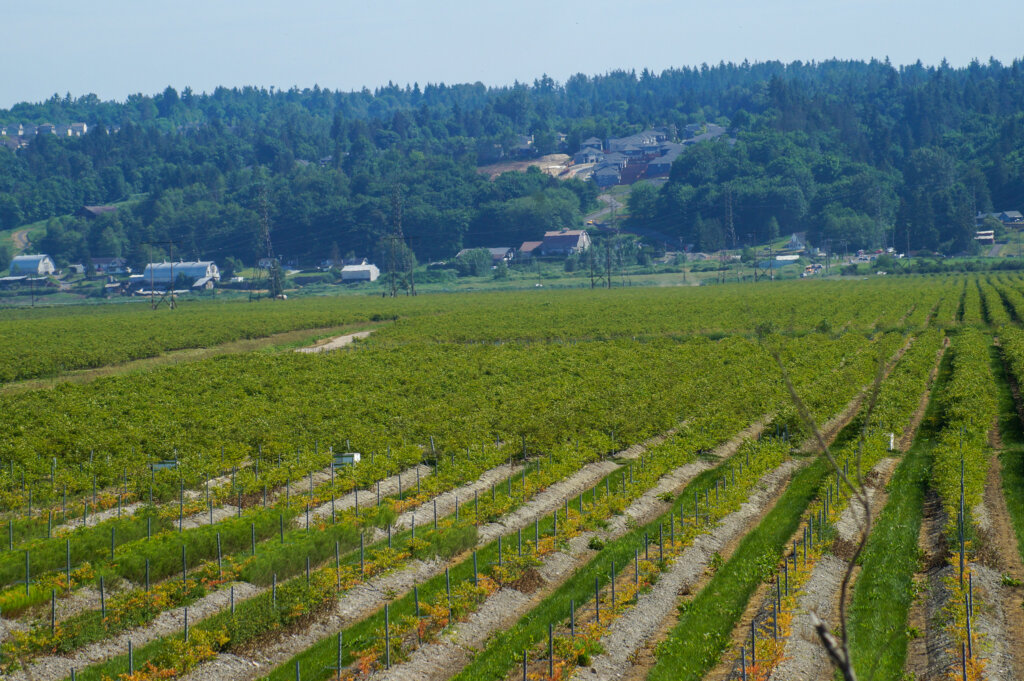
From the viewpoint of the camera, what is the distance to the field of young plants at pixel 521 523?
1880 centimetres

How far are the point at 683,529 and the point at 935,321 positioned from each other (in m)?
61.9

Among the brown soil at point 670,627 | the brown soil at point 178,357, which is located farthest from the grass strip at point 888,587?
the brown soil at point 178,357

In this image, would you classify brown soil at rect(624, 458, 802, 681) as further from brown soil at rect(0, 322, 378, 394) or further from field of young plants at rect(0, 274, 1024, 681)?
brown soil at rect(0, 322, 378, 394)

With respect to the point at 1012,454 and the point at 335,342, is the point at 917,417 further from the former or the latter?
the point at 335,342

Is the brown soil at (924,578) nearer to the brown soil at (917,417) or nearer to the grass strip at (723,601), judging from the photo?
the grass strip at (723,601)

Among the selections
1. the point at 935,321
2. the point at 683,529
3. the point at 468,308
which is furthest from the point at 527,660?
the point at 468,308

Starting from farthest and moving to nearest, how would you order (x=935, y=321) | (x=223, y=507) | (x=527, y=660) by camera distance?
(x=935, y=321), (x=223, y=507), (x=527, y=660)

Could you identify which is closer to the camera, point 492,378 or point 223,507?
point 223,507

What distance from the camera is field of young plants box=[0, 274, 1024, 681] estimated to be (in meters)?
18.8

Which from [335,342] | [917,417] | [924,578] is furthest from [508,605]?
[335,342]

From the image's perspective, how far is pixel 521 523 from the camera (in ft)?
89.7

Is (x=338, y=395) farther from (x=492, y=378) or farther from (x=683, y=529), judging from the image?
(x=683, y=529)

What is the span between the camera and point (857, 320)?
83562mm

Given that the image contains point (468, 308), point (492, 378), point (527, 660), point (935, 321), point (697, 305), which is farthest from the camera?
point (468, 308)
